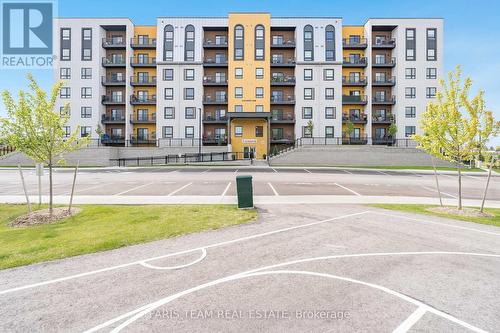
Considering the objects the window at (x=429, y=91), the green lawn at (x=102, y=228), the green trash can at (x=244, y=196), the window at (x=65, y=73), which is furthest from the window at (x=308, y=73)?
the window at (x=65, y=73)

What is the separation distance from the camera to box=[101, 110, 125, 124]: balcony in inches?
1805

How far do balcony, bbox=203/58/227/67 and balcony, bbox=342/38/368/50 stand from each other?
21.5 metres

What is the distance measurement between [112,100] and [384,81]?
49.1 m

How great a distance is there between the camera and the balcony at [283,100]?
149ft

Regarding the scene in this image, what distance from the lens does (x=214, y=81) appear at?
46.1 meters

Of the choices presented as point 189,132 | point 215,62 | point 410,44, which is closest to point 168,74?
point 215,62

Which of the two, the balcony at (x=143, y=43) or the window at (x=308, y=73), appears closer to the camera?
the window at (x=308, y=73)

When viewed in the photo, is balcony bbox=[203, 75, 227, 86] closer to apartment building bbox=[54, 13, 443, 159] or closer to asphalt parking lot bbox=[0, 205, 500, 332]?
apartment building bbox=[54, 13, 443, 159]

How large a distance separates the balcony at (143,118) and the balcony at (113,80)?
6140 mm

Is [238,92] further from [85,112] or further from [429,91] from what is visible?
[429,91]

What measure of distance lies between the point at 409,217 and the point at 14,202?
16683 mm

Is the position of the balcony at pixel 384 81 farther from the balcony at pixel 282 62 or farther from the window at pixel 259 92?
the window at pixel 259 92

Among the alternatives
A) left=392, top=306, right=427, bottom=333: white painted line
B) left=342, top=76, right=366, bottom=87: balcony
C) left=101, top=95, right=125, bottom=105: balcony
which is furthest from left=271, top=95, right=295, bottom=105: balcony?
left=392, top=306, right=427, bottom=333: white painted line

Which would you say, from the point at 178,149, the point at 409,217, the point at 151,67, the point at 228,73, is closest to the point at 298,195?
the point at 409,217
